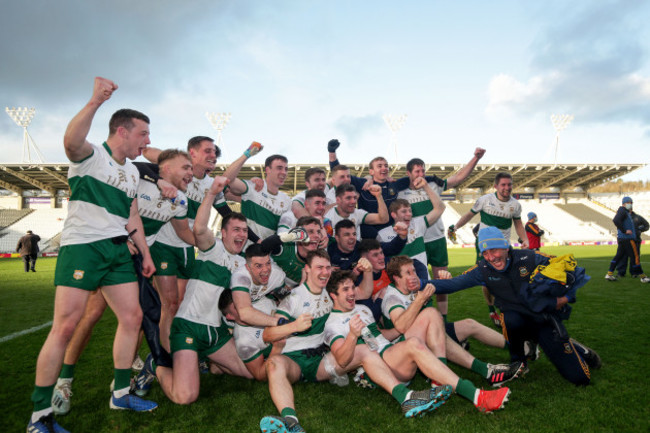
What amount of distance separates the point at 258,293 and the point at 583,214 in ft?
154

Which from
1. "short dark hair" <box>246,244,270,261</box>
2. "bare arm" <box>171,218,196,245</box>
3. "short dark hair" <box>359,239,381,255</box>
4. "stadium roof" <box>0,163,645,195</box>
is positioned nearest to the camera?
"short dark hair" <box>246,244,270,261</box>

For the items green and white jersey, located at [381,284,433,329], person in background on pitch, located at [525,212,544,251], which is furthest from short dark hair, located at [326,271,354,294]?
person in background on pitch, located at [525,212,544,251]

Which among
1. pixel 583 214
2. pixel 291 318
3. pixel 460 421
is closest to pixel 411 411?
pixel 460 421

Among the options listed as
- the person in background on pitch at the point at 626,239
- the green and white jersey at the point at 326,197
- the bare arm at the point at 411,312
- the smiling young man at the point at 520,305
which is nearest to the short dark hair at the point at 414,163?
the green and white jersey at the point at 326,197

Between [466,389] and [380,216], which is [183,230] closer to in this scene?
[380,216]

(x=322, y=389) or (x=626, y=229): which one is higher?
(x=626, y=229)

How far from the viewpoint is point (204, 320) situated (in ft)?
12.8

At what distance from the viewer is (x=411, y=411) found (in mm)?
2969

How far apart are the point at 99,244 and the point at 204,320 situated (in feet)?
4.24

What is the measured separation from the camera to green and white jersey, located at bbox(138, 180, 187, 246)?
3963 mm

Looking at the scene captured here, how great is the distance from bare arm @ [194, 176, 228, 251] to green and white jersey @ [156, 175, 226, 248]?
658 millimetres

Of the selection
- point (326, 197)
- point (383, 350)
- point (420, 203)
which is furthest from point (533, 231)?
point (383, 350)

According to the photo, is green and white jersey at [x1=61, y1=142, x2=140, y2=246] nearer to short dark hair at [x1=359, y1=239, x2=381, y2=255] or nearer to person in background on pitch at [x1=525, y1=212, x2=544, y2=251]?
short dark hair at [x1=359, y1=239, x2=381, y2=255]

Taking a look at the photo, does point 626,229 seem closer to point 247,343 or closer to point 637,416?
point 637,416
